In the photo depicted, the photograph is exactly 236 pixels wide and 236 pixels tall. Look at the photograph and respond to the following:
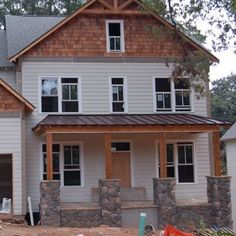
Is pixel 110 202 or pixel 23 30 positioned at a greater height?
pixel 23 30

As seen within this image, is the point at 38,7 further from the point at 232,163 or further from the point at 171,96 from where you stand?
the point at 171,96

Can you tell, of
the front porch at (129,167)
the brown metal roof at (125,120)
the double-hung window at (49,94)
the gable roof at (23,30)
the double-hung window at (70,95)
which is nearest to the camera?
the front porch at (129,167)

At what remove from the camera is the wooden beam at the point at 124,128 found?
19.5 meters

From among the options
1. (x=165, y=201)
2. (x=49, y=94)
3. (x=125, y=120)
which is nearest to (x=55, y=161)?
(x=49, y=94)

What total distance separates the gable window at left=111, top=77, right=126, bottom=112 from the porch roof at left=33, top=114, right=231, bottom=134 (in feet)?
1.42

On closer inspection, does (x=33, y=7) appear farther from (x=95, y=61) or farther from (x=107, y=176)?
(x=107, y=176)

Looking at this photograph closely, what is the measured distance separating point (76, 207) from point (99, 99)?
204 inches

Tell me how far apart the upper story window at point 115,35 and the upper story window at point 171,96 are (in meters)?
2.27

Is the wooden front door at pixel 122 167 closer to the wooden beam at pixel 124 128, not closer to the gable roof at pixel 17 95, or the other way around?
the wooden beam at pixel 124 128

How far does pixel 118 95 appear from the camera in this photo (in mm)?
22641

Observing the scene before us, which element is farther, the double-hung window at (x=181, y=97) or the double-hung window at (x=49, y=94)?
the double-hung window at (x=181, y=97)

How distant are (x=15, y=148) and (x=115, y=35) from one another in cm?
692

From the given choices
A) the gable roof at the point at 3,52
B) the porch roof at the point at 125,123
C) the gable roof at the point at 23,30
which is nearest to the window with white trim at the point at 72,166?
the porch roof at the point at 125,123

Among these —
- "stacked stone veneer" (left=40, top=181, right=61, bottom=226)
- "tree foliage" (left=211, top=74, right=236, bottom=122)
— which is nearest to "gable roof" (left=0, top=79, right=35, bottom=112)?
"stacked stone veneer" (left=40, top=181, right=61, bottom=226)
